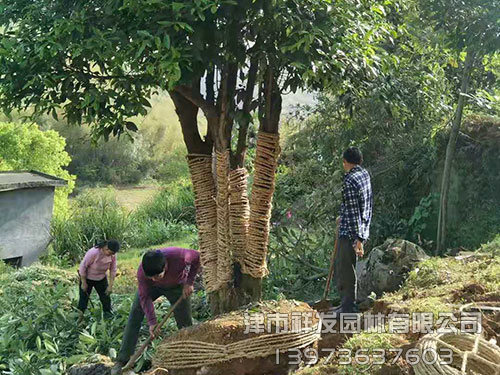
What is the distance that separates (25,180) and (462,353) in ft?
34.6

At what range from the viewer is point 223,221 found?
235 inches

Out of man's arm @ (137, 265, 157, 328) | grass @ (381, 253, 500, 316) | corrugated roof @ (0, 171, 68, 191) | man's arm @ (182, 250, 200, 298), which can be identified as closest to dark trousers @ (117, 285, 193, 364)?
man's arm @ (182, 250, 200, 298)

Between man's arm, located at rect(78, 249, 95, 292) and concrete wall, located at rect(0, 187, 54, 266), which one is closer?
→ man's arm, located at rect(78, 249, 95, 292)

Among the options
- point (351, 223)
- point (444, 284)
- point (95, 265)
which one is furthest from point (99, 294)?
point (444, 284)

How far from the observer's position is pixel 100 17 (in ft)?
16.0

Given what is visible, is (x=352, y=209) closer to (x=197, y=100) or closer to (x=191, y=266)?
(x=191, y=266)

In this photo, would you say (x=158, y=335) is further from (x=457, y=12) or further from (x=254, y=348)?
(x=457, y=12)

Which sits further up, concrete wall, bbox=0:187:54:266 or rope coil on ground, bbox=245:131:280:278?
rope coil on ground, bbox=245:131:280:278

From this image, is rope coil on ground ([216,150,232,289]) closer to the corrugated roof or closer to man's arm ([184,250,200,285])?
man's arm ([184,250,200,285])

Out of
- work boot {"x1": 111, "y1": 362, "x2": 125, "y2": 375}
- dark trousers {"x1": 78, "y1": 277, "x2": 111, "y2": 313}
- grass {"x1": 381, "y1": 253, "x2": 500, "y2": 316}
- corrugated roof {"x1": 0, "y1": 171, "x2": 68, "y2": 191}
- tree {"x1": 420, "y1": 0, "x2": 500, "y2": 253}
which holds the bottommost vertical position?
work boot {"x1": 111, "y1": 362, "x2": 125, "y2": 375}

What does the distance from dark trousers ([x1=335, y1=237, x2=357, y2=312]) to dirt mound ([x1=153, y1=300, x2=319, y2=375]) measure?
113 cm

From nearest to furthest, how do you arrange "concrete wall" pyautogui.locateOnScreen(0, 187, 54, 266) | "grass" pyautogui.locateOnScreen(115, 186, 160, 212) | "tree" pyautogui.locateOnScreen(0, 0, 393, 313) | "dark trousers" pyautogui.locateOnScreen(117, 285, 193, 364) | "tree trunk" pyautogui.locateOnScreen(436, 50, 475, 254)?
"tree" pyautogui.locateOnScreen(0, 0, 393, 313) → "dark trousers" pyautogui.locateOnScreen(117, 285, 193, 364) → "tree trunk" pyautogui.locateOnScreen(436, 50, 475, 254) → "concrete wall" pyautogui.locateOnScreen(0, 187, 54, 266) → "grass" pyautogui.locateOnScreen(115, 186, 160, 212)

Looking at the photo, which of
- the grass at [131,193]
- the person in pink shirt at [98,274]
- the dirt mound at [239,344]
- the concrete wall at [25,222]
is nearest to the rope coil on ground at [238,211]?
the dirt mound at [239,344]

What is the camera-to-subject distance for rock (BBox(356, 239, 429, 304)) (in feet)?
23.5
